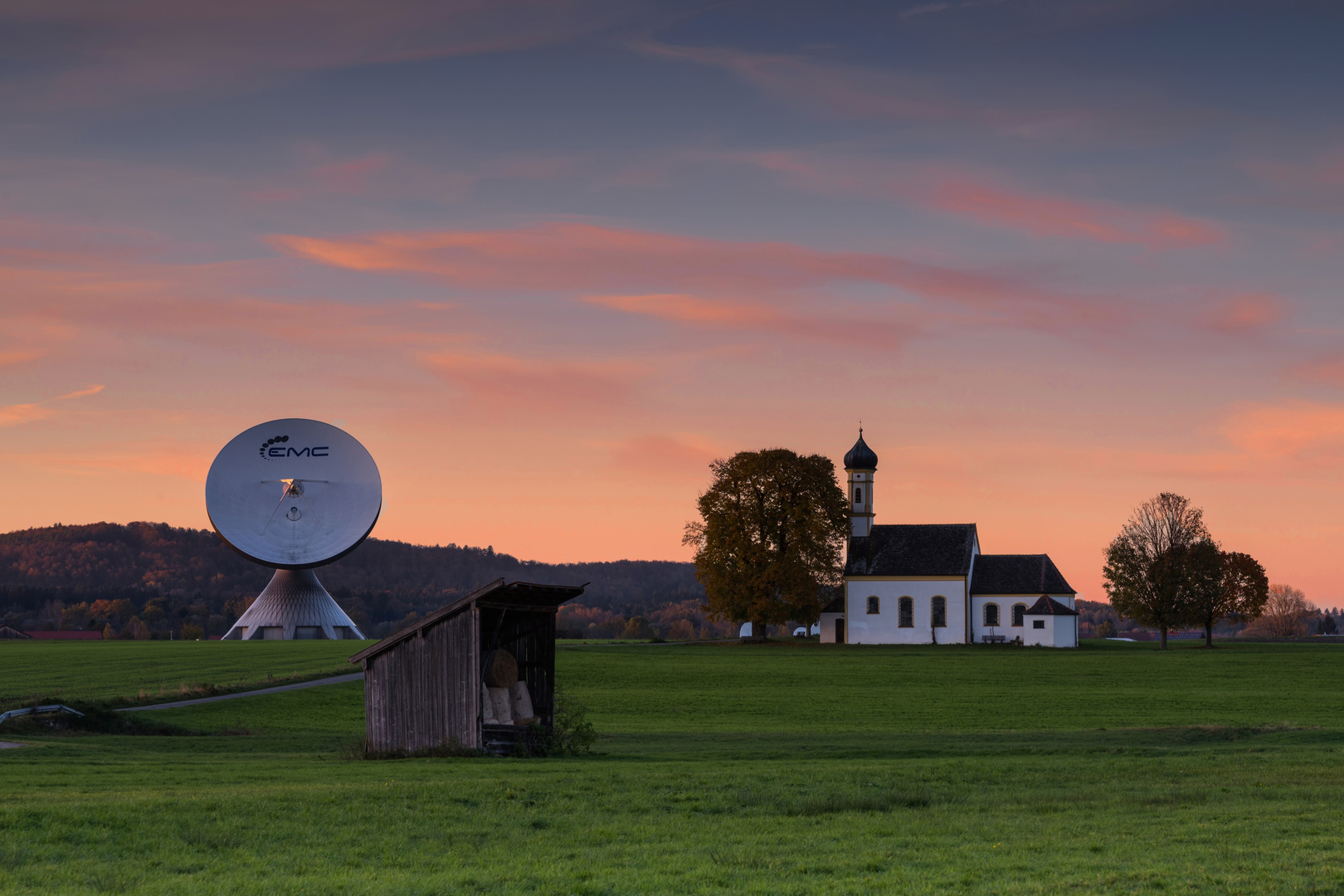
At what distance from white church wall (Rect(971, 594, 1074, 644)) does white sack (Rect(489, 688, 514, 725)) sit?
64438 mm

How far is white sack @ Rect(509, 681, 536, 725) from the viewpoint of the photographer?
29062 millimetres

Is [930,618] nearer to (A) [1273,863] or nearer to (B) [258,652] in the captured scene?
(B) [258,652]

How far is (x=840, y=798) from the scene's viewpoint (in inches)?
753

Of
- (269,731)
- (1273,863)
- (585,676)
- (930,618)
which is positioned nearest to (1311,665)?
(930,618)

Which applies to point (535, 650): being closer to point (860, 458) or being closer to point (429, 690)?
point (429, 690)

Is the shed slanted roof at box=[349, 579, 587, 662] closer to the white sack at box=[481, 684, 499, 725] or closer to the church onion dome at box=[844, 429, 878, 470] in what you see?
the white sack at box=[481, 684, 499, 725]

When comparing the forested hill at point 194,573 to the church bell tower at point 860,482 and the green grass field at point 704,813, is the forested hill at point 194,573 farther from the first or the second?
the green grass field at point 704,813

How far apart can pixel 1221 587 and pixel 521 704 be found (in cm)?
7015

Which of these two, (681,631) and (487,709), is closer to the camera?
(487,709)

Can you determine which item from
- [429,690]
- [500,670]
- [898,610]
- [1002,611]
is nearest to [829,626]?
[898,610]

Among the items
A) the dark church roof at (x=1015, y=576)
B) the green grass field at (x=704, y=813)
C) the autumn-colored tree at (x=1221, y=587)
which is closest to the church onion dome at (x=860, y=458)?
the dark church roof at (x=1015, y=576)

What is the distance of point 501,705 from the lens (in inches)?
1106

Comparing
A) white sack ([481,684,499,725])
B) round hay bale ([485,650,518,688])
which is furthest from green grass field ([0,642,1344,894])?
round hay bale ([485,650,518,688])

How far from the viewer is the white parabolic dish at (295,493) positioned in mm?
80000
